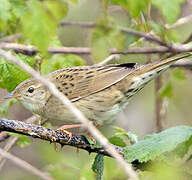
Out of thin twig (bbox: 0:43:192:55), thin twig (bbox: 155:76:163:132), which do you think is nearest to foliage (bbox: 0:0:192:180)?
thin twig (bbox: 0:43:192:55)

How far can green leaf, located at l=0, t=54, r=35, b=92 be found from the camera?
3867 millimetres

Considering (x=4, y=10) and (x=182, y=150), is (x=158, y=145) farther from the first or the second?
(x=4, y=10)

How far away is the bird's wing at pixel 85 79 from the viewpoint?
4398 millimetres

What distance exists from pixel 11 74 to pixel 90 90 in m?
0.85

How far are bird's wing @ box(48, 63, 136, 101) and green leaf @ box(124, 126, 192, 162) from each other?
2.56 ft

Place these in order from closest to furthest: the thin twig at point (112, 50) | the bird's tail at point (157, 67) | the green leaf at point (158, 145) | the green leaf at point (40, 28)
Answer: the green leaf at point (40, 28)
the green leaf at point (158, 145)
the thin twig at point (112, 50)
the bird's tail at point (157, 67)

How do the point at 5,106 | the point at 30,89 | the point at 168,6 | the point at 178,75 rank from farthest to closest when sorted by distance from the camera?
1. the point at 178,75
2. the point at 5,106
3. the point at 30,89
4. the point at 168,6

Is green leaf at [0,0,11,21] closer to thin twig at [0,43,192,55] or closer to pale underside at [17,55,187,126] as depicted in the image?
thin twig at [0,43,192,55]

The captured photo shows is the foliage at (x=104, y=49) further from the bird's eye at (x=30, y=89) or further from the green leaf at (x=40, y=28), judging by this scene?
the bird's eye at (x=30, y=89)

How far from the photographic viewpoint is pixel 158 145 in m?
3.70

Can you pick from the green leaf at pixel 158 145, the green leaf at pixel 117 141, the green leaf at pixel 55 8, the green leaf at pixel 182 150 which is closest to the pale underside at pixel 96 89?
the green leaf at pixel 117 141

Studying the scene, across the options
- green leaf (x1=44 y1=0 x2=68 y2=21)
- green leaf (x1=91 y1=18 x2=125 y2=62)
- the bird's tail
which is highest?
green leaf (x1=44 y1=0 x2=68 y2=21)

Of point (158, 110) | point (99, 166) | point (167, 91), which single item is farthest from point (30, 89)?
point (158, 110)

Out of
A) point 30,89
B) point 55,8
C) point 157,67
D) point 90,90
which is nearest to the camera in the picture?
point 55,8
